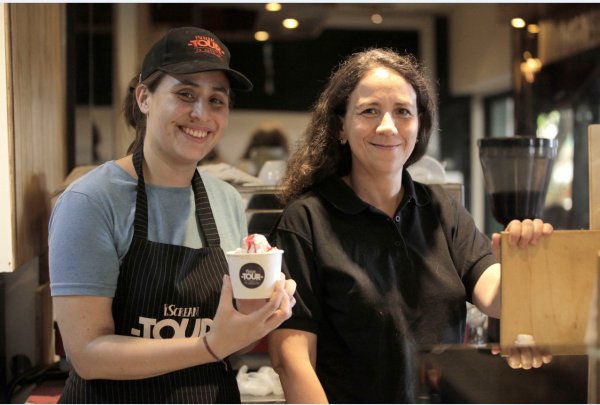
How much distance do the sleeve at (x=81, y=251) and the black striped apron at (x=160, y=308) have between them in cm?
6

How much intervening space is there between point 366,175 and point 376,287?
0.99 ft

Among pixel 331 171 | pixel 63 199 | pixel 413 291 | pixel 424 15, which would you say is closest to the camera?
pixel 63 199

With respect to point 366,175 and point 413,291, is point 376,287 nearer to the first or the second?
point 413,291

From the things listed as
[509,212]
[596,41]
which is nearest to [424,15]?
[596,41]

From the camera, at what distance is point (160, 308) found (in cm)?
154

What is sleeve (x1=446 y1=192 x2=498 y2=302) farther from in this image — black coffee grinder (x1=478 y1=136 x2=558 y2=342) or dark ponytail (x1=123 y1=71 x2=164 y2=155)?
dark ponytail (x1=123 y1=71 x2=164 y2=155)

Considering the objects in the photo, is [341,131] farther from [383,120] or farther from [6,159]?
[6,159]

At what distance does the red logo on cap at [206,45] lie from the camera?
156 cm

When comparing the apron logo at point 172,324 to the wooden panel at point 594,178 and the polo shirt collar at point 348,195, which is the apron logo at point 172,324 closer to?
the polo shirt collar at point 348,195

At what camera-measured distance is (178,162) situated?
1.61 metres

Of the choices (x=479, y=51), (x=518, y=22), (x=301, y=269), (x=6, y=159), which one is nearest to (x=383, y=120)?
(x=301, y=269)

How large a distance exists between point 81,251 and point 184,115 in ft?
1.21

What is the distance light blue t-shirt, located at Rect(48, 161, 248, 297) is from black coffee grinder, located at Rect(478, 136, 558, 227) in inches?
33.7

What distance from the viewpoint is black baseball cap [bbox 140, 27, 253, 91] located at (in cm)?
153
